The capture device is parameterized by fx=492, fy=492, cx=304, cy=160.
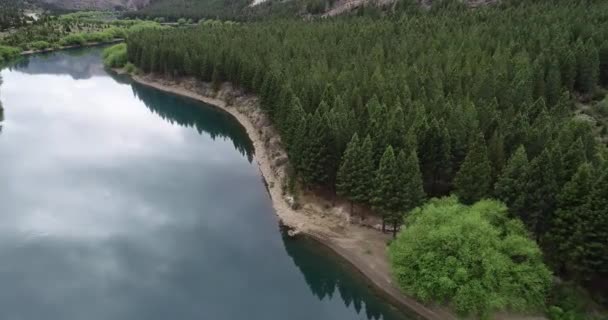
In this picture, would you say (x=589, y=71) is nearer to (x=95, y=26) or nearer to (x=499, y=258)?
(x=499, y=258)

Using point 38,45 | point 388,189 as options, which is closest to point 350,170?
point 388,189

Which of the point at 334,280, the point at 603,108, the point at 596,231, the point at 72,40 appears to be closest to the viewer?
the point at 596,231

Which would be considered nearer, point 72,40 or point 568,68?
point 568,68

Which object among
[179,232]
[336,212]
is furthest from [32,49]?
[336,212]

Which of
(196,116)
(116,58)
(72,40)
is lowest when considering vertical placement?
(196,116)

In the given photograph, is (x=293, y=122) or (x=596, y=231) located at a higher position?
(x=293, y=122)

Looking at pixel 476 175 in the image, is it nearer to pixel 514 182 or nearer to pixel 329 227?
pixel 514 182

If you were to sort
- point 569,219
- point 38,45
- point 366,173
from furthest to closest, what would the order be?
1. point 38,45
2. point 366,173
3. point 569,219

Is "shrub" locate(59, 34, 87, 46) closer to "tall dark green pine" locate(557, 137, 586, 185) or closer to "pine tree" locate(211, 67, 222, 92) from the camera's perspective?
"pine tree" locate(211, 67, 222, 92)
